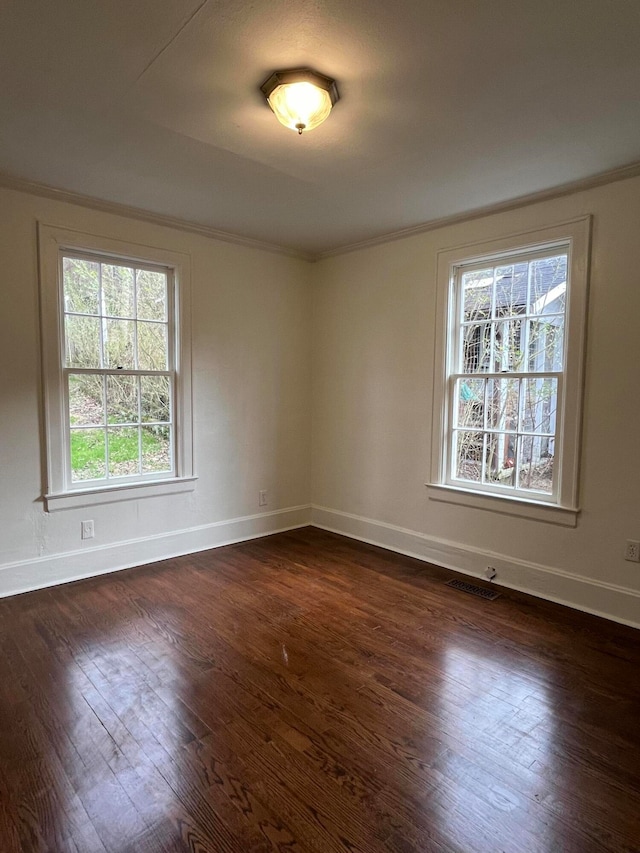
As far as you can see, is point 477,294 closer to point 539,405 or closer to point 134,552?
point 539,405

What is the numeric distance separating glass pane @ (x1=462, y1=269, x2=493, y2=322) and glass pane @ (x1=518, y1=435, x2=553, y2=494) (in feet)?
3.15

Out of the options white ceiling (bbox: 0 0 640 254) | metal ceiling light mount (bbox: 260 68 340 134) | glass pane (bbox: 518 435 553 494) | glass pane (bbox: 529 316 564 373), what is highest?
white ceiling (bbox: 0 0 640 254)

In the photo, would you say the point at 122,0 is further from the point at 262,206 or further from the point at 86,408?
the point at 86,408

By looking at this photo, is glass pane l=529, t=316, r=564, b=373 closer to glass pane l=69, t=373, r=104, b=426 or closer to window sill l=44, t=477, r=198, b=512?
window sill l=44, t=477, r=198, b=512

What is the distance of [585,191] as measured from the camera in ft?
9.36

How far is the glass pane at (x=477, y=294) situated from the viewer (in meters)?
3.44

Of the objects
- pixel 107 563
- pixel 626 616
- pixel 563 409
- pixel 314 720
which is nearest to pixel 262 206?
pixel 563 409

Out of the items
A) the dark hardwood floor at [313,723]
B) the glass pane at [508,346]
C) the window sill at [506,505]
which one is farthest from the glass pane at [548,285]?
the dark hardwood floor at [313,723]

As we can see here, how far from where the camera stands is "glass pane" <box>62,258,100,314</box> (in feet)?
10.6

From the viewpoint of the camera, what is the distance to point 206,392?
3910mm

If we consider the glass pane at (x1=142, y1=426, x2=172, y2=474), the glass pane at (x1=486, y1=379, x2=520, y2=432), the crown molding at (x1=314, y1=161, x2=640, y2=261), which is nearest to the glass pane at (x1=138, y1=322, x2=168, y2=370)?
the glass pane at (x1=142, y1=426, x2=172, y2=474)

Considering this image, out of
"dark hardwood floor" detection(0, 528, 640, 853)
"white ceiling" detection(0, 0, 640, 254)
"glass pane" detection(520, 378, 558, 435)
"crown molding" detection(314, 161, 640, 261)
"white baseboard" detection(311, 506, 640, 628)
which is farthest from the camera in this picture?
"glass pane" detection(520, 378, 558, 435)

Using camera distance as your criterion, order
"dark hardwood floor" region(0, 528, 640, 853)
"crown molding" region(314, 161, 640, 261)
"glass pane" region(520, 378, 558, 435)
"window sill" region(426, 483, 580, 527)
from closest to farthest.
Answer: "dark hardwood floor" region(0, 528, 640, 853) → "crown molding" region(314, 161, 640, 261) → "window sill" region(426, 483, 580, 527) → "glass pane" region(520, 378, 558, 435)

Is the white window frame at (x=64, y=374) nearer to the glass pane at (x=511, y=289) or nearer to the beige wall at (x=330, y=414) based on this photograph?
the beige wall at (x=330, y=414)
